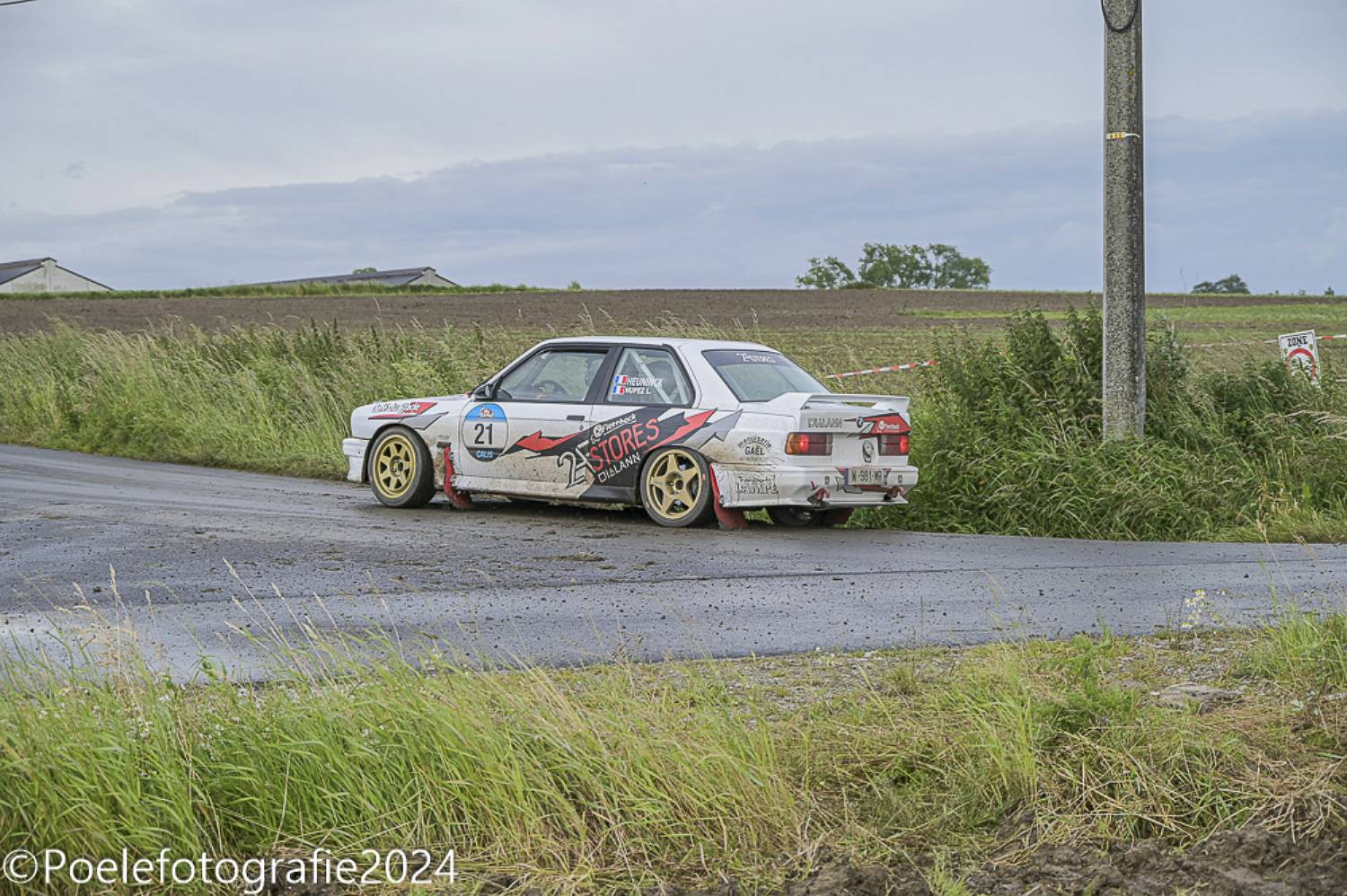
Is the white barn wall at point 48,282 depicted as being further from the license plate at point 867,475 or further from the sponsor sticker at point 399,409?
the license plate at point 867,475

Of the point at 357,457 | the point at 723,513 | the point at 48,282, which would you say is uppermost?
the point at 48,282

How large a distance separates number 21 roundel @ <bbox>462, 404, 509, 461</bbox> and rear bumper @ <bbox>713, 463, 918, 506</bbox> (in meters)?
2.09

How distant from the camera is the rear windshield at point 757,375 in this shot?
39.9ft

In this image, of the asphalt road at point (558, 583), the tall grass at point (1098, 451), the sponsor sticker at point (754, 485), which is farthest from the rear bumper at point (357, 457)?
the sponsor sticker at point (754, 485)

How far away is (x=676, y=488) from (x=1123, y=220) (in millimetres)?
4194

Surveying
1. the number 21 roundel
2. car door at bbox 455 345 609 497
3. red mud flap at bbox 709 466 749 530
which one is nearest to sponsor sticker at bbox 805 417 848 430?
red mud flap at bbox 709 466 749 530

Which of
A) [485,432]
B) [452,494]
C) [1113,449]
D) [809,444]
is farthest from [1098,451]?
[452,494]

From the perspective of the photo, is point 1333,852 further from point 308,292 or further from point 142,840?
point 308,292

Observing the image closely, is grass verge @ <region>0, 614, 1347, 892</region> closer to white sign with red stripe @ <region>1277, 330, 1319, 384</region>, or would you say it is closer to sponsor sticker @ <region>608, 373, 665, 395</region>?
sponsor sticker @ <region>608, 373, 665, 395</region>

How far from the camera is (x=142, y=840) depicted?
4172 millimetres

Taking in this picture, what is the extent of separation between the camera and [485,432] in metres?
13.0

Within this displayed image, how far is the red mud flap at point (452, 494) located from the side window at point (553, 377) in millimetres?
740

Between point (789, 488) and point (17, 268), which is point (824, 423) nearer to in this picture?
point (789, 488)

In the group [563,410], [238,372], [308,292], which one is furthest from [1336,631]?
[308,292]
